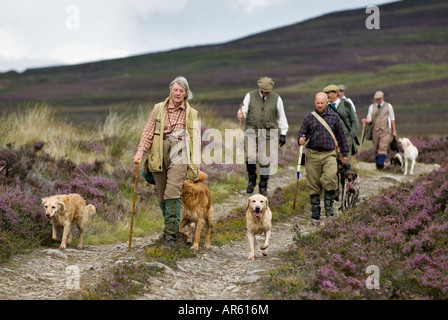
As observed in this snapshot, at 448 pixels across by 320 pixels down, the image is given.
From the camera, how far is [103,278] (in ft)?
22.8

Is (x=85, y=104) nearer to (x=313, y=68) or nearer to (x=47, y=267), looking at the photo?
(x=313, y=68)

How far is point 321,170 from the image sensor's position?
38.9 feet

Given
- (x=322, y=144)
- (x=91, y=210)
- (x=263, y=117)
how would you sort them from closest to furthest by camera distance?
(x=91, y=210)
(x=322, y=144)
(x=263, y=117)

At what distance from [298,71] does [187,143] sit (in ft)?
222

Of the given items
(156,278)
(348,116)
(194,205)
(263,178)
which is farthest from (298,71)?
(156,278)

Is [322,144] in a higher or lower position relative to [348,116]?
lower

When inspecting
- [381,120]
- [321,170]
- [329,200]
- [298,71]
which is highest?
[298,71]

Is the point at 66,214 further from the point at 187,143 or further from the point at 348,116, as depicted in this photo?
the point at 348,116

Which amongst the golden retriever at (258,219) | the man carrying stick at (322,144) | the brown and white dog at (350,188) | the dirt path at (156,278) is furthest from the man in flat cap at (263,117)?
the golden retriever at (258,219)

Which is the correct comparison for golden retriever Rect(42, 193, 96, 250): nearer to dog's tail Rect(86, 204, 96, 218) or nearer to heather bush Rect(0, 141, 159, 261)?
heather bush Rect(0, 141, 159, 261)

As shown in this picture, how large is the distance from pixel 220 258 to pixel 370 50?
75190 millimetres

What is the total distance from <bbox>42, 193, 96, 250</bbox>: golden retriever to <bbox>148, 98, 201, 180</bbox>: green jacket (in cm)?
161

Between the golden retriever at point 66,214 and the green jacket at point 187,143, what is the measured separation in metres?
1.61
